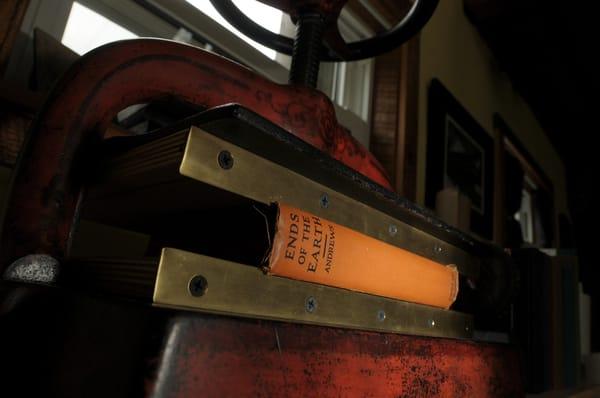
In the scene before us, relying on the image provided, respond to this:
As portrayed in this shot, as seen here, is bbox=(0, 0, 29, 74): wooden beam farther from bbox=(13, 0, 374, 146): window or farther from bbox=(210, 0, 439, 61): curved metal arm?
bbox=(210, 0, 439, 61): curved metal arm

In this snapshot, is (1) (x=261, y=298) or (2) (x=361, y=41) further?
(2) (x=361, y=41)

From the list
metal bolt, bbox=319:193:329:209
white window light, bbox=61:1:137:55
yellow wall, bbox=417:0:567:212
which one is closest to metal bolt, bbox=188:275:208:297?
metal bolt, bbox=319:193:329:209

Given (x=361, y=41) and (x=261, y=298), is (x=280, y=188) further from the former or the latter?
(x=361, y=41)

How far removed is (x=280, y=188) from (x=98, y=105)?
16 centimetres

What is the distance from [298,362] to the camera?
0.28 m

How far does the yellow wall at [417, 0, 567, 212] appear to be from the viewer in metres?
1.67

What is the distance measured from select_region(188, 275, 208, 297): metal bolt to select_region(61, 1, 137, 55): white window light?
66 cm

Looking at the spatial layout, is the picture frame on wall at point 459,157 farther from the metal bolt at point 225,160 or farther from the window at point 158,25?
the metal bolt at point 225,160

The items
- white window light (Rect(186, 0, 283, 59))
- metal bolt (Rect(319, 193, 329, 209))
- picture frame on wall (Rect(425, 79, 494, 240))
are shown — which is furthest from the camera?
picture frame on wall (Rect(425, 79, 494, 240))

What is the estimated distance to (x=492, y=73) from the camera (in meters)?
2.54

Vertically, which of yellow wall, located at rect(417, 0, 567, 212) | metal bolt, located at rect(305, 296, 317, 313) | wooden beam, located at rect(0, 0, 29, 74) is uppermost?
yellow wall, located at rect(417, 0, 567, 212)

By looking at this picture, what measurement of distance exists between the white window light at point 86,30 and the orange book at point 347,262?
636mm

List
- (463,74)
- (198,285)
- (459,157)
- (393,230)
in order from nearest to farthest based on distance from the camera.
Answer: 1. (198,285)
2. (393,230)
3. (459,157)
4. (463,74)

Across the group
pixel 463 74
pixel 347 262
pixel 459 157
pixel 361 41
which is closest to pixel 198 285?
pixel 347 262
